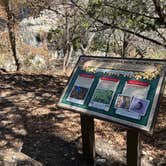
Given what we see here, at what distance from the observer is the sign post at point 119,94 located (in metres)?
2.87

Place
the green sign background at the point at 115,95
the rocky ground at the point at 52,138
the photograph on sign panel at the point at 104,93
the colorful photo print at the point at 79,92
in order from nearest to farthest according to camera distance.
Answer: the green sign background at the point at 115,95
the photograph on sign panel at the point at 104,93
the colorful photo print at the point at 79,92
the rocky ground at the point at 52,138

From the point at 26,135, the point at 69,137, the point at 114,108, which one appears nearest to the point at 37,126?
the point at 26,135

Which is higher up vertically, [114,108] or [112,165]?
[114,108]

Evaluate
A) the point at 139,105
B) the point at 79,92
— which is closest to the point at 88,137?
the point at 79,92

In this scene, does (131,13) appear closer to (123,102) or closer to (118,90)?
(118,90)

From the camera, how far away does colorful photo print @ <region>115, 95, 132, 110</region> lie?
118 inches

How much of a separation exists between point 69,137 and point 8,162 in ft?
2.95

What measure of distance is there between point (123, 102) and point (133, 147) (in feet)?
1.47

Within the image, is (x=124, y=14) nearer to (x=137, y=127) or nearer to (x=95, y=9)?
(x=95, y=9)

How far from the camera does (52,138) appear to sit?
426 cm

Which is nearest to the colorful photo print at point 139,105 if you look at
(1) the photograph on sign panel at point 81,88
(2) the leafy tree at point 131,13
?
(1) the photograph on sign panel at point 81,88

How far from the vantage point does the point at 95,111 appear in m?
3.18

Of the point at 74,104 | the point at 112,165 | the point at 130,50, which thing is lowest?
the point at 130,50

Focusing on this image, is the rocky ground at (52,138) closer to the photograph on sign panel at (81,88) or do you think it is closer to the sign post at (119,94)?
the sign post at (119,94)
